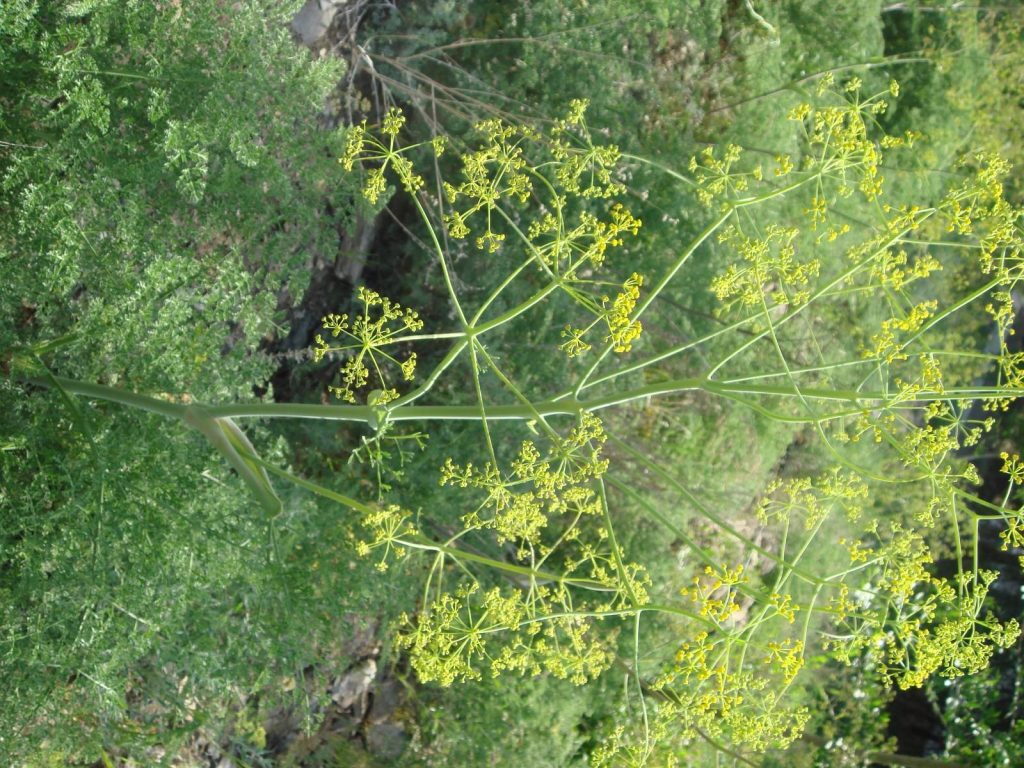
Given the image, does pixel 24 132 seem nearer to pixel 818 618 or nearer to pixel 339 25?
pixel 339 25

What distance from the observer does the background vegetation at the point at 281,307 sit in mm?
2869

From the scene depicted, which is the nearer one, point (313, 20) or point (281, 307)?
point (313, 20)

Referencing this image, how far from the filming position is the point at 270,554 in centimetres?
344

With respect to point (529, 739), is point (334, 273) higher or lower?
higher

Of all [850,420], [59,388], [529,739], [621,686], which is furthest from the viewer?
[850,420]

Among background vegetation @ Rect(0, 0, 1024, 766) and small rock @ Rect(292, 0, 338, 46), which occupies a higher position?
small rock @ Rect(292, 0, 338, 46)

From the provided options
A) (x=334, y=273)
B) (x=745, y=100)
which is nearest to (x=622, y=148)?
(x=745, y=100)

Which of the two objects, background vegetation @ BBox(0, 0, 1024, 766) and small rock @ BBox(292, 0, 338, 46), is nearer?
background vegetation @ BBox(0, 0, 1024, 766)

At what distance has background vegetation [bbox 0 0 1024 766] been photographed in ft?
9.41

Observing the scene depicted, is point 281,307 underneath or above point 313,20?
underneath

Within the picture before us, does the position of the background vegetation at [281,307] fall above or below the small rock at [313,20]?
below

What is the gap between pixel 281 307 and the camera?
4.23m

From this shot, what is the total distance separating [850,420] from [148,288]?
Result: 14.3ft

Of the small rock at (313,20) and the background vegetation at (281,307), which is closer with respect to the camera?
the background vegetation at (281,307)
